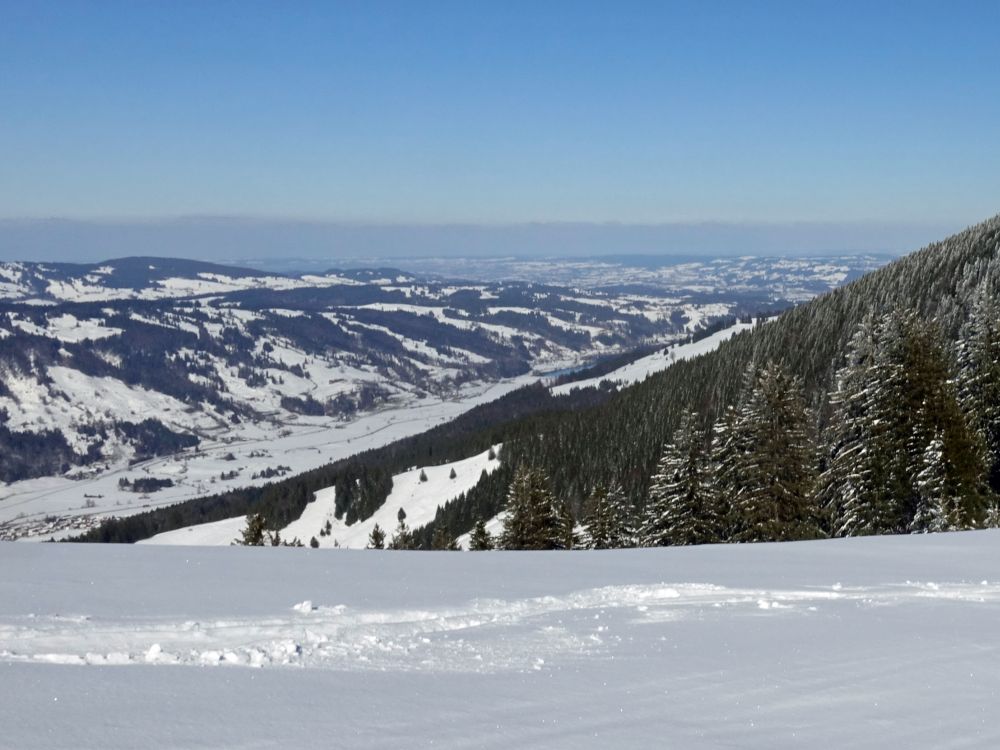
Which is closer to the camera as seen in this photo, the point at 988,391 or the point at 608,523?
the point at 988,391

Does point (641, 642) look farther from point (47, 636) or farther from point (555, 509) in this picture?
point (555, 509)

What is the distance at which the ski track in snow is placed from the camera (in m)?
6.83

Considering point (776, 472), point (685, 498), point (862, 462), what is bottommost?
point (685, 498)

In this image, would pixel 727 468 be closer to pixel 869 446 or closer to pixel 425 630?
pixel 869 446

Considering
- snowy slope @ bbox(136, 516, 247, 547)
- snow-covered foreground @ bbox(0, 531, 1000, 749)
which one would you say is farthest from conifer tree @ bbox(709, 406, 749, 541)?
snowy slope @ bbox(136, 516, 247, 547)

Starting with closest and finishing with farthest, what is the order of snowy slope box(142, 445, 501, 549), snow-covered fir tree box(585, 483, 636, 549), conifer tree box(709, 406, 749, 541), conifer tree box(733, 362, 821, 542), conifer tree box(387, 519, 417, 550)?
conifer tree box(733, 362, 821, 542) → conifer tree box(709, 406, 749, 541) → snow-covered fir tree box(585, 483, 636, 549) → conifer tree box(387, 519, 417, 550) → snowy slope box(142, 445, 501, 549)

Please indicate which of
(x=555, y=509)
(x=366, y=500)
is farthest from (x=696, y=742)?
(x=366, y=500)

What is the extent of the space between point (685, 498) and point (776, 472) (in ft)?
12.8

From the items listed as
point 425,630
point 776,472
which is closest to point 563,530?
point 776,472

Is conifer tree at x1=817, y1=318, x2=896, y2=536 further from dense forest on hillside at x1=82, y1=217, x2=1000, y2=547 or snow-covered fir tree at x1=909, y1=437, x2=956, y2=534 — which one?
snow-covered fir tree at x1=909, y1=437, x2=956, y2=534

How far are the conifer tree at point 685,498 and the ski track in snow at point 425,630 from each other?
21.9m

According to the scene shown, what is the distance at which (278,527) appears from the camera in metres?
105

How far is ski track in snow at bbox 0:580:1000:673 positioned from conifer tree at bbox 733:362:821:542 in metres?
20.1

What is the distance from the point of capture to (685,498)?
32.2m
